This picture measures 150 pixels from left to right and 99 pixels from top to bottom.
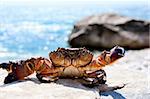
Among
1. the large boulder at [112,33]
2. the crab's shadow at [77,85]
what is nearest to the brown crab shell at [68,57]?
the crab's shadow at [77,85]

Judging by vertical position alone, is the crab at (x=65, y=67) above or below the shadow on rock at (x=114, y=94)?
above

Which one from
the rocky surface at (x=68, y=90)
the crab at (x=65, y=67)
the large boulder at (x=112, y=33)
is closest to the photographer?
the rocky surface at (x=68, y=90)

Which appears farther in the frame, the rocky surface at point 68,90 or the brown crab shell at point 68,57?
the brown crab shell at point 68,57

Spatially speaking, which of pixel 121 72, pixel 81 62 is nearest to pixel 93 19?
pixel 121 72

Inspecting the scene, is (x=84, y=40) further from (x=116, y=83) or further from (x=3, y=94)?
(x=3, y=94)

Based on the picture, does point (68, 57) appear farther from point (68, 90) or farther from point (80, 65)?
point (68, 90)

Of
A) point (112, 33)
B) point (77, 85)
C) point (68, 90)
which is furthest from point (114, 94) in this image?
point (112, 33)

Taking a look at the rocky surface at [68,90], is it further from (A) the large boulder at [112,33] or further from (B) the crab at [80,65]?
(A) the large boulder at [112,33]

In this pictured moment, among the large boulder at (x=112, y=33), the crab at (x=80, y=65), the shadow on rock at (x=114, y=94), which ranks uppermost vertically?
the crab at (x=80, y=65)
